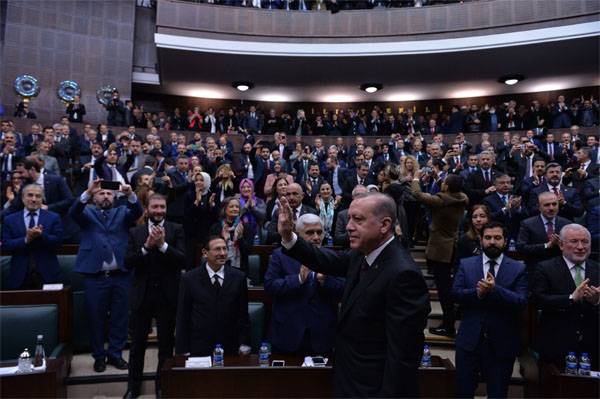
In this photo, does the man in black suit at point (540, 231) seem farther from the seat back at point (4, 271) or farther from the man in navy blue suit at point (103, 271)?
the seat back at point (4, 271)

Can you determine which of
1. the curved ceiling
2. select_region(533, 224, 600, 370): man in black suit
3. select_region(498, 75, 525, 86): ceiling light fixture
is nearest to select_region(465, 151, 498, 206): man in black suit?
select_region(533, 224, 600, 370): man in black suit

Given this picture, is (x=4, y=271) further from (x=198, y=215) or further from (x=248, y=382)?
(x=248, y=382)

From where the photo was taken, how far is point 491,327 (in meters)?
2.58

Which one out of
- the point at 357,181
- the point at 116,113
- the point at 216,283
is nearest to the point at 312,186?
A: the point at 357,181

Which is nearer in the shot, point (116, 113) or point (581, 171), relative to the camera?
point (581, 171)

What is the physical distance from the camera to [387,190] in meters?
3.87

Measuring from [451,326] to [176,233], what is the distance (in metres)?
2.21

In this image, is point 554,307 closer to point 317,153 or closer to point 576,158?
point 576,158

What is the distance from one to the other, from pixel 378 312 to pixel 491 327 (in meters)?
1.22

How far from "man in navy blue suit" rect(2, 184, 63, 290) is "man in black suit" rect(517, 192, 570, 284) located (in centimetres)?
329

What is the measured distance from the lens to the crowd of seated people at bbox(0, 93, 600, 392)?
2682 mm

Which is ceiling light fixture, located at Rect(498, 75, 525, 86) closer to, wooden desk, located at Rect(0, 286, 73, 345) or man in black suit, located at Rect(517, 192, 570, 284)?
man in black suit, located at Rect(517, 192, 570, 284)

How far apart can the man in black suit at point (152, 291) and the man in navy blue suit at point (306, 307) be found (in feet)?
2.30

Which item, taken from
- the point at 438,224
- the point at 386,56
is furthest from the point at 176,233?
the point at 386,56
